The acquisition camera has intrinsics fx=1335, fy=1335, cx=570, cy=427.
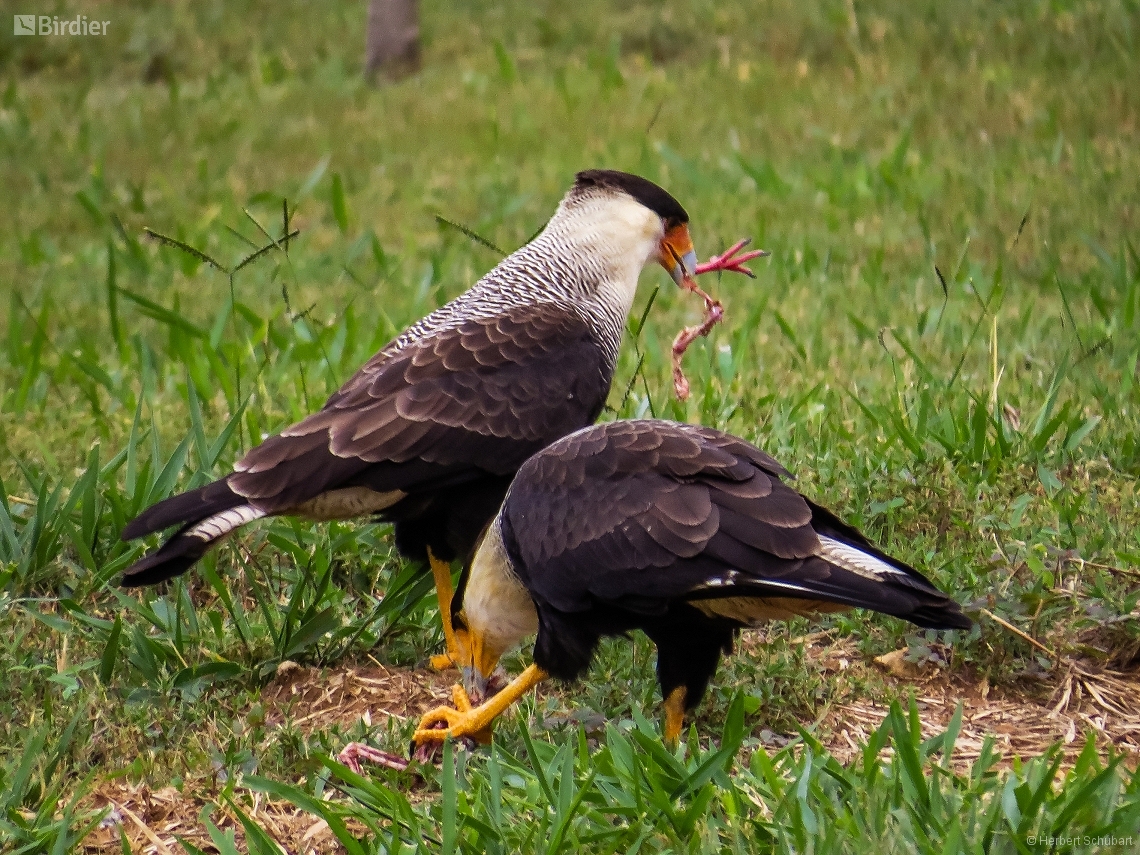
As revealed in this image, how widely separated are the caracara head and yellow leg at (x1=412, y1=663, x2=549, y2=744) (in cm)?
163

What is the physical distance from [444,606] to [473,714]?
613mm

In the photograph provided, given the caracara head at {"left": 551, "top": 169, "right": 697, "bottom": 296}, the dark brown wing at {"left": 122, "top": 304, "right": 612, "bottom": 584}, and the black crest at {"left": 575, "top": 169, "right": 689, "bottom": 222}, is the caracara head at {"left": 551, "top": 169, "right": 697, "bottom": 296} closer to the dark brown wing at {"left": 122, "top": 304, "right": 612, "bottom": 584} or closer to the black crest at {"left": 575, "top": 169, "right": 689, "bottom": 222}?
the black crest at {"left": 575, "top": 169, "right": 689, "bottom": 222}

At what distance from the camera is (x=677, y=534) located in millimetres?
2893

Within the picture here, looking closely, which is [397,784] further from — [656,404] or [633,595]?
[656,404]

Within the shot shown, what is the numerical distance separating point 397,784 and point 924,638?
1442 mm

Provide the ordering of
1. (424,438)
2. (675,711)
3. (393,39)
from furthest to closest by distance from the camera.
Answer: (393,39) → (424,438) → (675,711)

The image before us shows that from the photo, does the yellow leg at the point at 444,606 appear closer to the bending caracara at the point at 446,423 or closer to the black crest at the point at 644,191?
the bending caracara at the point at 446,423

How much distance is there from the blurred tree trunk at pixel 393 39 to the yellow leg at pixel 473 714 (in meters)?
7.23

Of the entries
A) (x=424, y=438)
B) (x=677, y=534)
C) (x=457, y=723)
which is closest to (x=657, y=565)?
(x=677, y=534)

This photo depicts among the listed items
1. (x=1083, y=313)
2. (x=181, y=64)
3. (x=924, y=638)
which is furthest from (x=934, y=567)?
(x=181, y=64)

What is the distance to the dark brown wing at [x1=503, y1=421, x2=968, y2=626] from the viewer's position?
9.04 feet

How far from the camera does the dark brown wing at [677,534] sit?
2756mm

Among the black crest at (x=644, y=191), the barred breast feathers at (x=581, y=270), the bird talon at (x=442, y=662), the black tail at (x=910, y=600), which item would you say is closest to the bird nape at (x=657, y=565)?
the black tail at (x=910, y=600)

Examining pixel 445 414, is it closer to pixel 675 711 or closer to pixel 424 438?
pixel 424 438
